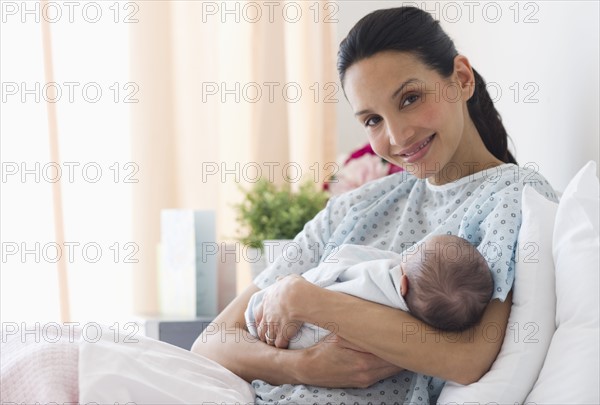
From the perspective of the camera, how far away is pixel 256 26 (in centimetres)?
295

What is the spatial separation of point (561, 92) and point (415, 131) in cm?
46

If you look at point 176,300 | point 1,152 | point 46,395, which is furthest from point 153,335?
point 46,395

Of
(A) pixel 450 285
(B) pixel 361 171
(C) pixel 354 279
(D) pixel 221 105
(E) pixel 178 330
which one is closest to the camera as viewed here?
→ (A) pixel 450 285

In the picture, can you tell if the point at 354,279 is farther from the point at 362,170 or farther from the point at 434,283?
the point at 362,170

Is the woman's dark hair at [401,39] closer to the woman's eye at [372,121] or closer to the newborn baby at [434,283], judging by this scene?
the woman's eye at [372,121]

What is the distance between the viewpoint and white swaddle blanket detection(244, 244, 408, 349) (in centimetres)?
144

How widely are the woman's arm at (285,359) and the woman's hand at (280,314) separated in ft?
0.08

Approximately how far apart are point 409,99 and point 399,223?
0.28 m

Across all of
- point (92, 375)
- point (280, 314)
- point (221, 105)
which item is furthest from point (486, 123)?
point (221, 105)

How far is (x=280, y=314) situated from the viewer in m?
1.51

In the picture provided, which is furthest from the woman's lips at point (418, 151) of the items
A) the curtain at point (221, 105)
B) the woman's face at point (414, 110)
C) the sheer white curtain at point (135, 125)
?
the sheer white curtain at point (135, 125)

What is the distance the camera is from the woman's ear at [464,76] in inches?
65.2

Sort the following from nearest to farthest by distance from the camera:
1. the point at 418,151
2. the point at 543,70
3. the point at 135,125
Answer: the point at 418,151, the point at 543,70, the point at 135,125

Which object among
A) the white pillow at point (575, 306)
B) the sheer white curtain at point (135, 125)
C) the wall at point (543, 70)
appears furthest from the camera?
the sheer white curtain at point (135, 125)
